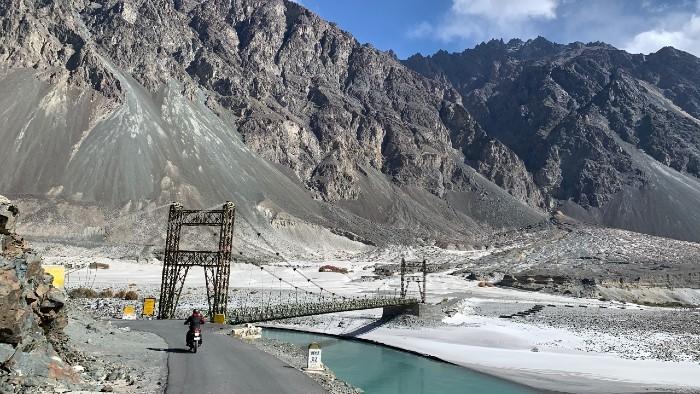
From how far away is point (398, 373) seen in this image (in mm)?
33281

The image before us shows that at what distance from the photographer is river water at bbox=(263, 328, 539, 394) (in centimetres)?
2919

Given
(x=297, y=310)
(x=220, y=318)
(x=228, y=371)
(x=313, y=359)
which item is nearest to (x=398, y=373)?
(x=297, y=310)

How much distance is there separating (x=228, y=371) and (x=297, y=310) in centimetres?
2286

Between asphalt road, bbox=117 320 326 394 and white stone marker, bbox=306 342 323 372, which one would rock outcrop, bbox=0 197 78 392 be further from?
white stone marker, bbox=306 342 323 372

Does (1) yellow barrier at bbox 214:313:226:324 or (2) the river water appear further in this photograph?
(1) yellow barrier at bbox 214:313:226:324

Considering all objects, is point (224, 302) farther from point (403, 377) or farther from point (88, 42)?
point (88, 42)

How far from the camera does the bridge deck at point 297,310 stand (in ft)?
123

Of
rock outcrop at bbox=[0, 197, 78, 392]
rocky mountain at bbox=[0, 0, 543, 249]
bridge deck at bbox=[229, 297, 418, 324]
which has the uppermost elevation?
rocky mountain at bbox=[0, 0, 543, 249]

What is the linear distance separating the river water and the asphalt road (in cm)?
820

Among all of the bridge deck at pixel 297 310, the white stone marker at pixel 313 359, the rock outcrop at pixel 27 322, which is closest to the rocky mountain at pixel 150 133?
the bridge deck at pixel 297 310

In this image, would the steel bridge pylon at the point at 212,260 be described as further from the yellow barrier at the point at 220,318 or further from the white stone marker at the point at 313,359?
the white stone marker at the point at 313,359

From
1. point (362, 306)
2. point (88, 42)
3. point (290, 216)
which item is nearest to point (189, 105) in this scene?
point (88, 42)

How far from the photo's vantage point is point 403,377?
32.2m

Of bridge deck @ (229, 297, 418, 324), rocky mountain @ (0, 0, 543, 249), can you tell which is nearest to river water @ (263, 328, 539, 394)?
bridge deck @ (229, 297, 418, 324)
